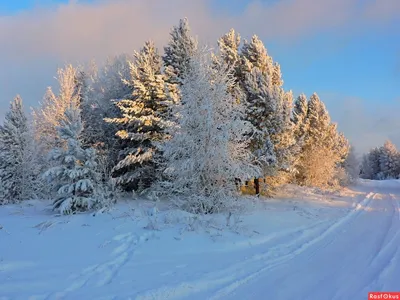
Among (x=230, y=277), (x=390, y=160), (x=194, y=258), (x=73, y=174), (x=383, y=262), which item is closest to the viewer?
(x=230, y=277)

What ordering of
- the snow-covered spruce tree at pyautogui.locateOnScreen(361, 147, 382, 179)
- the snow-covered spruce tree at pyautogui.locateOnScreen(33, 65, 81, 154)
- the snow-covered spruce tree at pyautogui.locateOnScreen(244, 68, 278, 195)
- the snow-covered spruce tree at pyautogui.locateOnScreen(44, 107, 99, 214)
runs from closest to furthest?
1. the snow-covered spruce tree at pyautogui.locateOnScreen(44, 107, 99, 214)
2. the snow-covered spruce tree at pyautogui.locateOnScreen(244, 68, 278, 195)
3. the snow-covered spruce tree at pyautogui.locateOnScreen(33, 65, 81, 154)
4. the snow-covered spruce tree at pyautogui.locateOnScreen(361, 147, 382, 179)

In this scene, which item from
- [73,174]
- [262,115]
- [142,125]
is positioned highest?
[262,115]

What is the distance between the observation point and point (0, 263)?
717cm

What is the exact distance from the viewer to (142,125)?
2064cm

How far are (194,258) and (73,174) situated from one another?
9.36m

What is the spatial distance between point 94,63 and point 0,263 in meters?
32.9

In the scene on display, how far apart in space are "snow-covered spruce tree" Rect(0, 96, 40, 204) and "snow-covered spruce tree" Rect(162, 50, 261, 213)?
17797 millimetres

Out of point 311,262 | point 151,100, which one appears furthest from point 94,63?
point 311,262

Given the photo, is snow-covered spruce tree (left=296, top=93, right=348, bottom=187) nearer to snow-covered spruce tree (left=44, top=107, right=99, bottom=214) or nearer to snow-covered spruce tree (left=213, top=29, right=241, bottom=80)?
snow-covered spruce tree (left=213, top=29, right=241, bottom=80)

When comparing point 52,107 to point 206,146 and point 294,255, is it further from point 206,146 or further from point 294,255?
point 294,255

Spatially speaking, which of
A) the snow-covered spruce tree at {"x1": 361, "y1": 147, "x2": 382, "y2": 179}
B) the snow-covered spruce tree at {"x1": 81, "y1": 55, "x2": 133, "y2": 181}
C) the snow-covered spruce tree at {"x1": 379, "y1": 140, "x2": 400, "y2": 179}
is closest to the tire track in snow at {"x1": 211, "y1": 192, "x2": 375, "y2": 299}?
the snow-covered spruce tree at {"x1": 81, "y1": 55, "x2": 133, "y2": 181}

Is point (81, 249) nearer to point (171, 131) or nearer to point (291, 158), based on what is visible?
point (171, 131)

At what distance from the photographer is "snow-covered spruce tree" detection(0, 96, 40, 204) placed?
26453 millimetres

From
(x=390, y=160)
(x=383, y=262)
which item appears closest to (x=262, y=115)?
(x=383, y=262)
